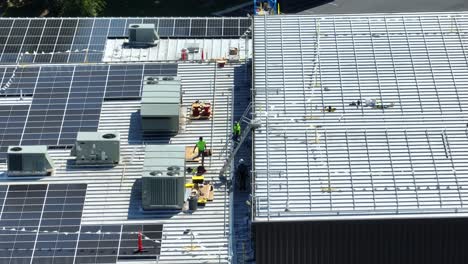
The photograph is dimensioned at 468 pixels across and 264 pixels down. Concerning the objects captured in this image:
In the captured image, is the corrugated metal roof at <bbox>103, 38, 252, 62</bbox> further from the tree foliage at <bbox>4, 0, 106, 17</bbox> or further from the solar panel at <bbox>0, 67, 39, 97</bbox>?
the tree foliage at <bbox>4, 0, 106, 17</bbox>

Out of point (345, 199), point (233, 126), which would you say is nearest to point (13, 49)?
point (233, 126)

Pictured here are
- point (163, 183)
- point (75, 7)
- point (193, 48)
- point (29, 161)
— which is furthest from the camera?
point (75, 7)

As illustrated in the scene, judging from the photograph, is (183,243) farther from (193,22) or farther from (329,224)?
→ (193,22)

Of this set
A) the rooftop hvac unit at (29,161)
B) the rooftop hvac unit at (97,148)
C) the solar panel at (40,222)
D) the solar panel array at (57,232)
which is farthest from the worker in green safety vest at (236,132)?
the rooftop hvac unit at (29,161)

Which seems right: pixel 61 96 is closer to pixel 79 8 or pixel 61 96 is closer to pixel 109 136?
pixel 109 136

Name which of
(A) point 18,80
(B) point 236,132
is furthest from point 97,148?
(A) point 18,80

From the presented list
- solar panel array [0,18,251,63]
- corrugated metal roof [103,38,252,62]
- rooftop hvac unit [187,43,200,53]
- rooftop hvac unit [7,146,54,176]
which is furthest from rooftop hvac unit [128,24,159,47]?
rooftop hvac unit [7,146,54,176]
